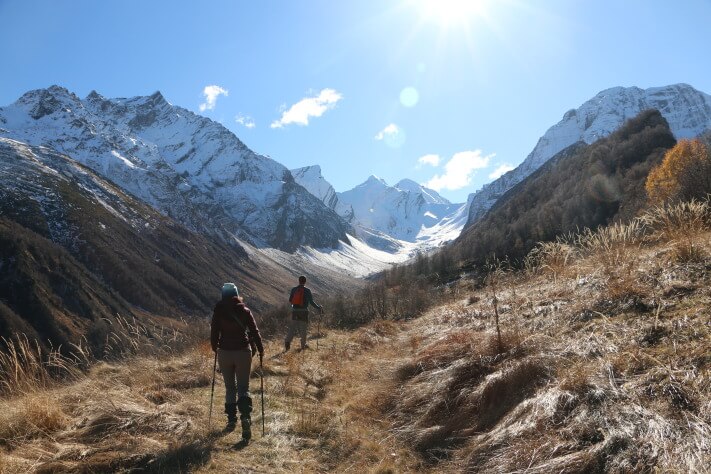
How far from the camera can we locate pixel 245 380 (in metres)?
7.22

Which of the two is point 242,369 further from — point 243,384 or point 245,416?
point 245,416

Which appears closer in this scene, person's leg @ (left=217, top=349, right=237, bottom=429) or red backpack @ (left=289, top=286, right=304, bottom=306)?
person's leg @ (left=217, top=349, right=237, bottom=429)

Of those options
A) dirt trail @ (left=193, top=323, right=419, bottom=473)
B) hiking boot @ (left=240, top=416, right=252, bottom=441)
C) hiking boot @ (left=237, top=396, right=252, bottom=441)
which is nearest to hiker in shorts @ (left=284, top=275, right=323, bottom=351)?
dirt trail @ (left=193, top=323, right=419, bottom=473)

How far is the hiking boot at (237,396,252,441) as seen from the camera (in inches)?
251

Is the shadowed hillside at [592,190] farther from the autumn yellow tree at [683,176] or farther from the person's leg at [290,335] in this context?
the person's leg at [290,335]

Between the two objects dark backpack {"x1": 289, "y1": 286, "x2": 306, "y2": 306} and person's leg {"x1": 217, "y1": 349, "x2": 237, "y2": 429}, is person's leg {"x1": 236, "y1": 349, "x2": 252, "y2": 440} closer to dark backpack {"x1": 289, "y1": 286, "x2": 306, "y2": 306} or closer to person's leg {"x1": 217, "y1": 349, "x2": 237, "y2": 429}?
person's leg {"x1": 217, "y1": 349, "x2": 237, "y2": 429}

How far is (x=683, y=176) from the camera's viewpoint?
43469 millimetres

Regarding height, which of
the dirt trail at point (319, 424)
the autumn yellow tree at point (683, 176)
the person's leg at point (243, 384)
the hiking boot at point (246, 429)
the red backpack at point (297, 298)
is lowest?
the dirt trail at point (319, 424)

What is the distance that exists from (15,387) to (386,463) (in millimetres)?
5591

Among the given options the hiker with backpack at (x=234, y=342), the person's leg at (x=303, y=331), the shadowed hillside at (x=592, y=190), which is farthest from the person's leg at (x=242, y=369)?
the shadowed hillside at (x=592, y=190)

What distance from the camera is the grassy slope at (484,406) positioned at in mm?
4281

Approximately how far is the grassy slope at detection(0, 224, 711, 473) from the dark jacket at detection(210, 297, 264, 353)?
1.11 meters

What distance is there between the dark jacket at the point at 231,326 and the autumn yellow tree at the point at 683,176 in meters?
15.1

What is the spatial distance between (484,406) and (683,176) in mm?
48554
